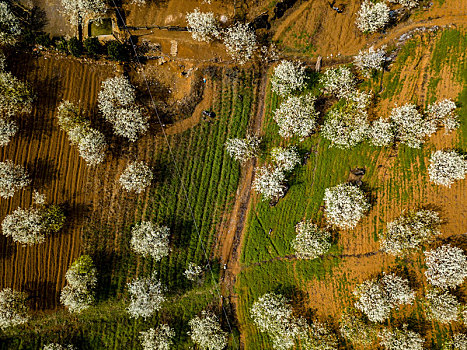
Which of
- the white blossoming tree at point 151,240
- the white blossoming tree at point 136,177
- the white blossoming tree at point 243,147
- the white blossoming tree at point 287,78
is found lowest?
the white blossoming tree at point 151,240

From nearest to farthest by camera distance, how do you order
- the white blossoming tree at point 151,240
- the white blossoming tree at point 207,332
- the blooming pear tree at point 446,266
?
1. the blooming pear tree at point 446,266
2. the white blossoming tree at point 151,240
3. the white blossoming tree at point 207,332

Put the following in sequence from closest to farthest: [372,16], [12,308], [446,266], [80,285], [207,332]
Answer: [446,266], [372,16], [80,285], [12,308], [207,332]

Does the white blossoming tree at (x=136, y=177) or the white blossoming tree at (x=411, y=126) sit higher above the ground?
the white blossoming tree at (x=411, y=126)

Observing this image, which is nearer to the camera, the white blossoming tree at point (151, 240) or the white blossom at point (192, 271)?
the white blossoming tree at point (151, 240)

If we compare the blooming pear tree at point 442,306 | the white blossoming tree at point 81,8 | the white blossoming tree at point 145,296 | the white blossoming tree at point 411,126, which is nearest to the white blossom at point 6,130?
the white blossoming tree at point 81,8

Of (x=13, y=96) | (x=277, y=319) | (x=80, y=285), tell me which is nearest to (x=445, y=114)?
(x=277, y=319)

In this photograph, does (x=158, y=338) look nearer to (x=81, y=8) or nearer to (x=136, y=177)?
(x=136, y=177)

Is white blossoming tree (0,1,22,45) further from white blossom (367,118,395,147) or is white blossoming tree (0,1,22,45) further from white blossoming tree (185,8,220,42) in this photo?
white blossom (367,118,395,147)

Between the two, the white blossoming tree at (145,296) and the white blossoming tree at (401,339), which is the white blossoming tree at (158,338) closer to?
the white blossoming tree at (145,296)
